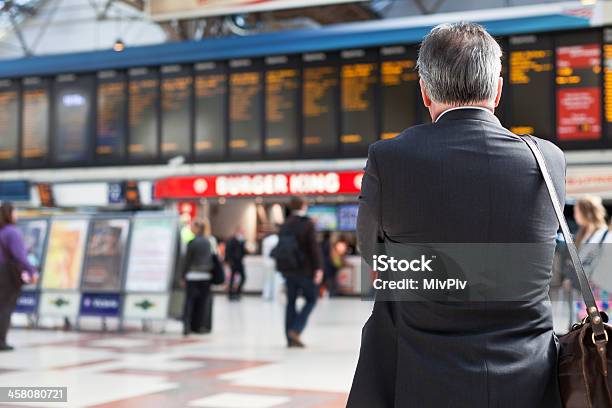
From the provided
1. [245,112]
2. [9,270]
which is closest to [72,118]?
[245,112]

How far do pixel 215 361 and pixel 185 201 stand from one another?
9.95m

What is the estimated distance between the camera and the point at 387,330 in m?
1.68

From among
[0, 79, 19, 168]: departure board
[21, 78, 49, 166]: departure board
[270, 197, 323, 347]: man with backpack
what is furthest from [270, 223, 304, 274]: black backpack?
[0, 79, 19, 168]: departure board

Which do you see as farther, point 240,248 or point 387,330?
point 240,248

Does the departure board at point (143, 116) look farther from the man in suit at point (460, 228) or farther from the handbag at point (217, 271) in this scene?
Answer: the man in suit at point (460, 228)

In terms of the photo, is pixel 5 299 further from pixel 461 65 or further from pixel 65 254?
pixel 461 65

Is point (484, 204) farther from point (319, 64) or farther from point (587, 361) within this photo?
point (319, 64)

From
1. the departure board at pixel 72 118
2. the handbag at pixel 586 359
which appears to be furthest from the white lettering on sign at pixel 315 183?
the handbag at pixel 586 359

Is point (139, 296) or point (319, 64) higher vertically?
point (319, 64)

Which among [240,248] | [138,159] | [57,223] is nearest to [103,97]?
[138,159]

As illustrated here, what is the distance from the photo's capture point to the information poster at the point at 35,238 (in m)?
11.8

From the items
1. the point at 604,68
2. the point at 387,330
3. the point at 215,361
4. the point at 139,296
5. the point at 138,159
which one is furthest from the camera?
the point at 138,159

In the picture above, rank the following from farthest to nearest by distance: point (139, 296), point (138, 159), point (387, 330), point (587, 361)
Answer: point (138, 159), point (139, 296), point (387, 330), point (587, 361)

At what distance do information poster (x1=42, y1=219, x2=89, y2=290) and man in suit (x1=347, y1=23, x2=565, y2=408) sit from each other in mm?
10247
